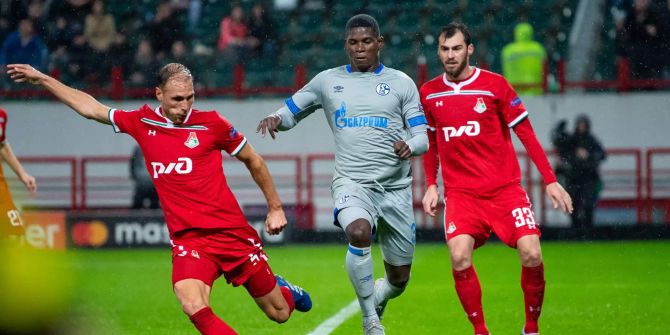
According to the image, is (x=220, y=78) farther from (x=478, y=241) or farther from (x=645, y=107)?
(x=478, y=241)

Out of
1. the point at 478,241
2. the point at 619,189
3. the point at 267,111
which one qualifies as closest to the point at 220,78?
the point at 267,111

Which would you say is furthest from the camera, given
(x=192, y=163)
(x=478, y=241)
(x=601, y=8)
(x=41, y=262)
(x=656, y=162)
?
(x=601, y=8)

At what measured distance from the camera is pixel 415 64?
17.5m

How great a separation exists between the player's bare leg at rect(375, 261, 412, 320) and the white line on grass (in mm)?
444

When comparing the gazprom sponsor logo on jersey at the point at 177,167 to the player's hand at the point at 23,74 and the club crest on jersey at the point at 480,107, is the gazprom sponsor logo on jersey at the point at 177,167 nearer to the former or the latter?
the player's hand at the point at 23,74

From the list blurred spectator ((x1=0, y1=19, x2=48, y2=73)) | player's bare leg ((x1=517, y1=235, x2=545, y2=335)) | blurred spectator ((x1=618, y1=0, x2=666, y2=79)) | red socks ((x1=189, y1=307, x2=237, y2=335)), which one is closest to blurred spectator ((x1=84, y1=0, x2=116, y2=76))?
A: blurred spectator ((x1=0, y1=19, x2=48, y2=73))

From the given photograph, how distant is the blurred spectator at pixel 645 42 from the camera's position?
1681 cm

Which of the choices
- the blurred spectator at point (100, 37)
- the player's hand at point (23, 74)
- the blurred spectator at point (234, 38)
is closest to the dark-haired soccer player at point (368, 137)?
the player's hand at point (23, 74)

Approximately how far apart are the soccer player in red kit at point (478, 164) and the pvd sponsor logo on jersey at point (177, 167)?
1.59m

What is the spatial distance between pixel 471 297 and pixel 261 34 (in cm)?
1302

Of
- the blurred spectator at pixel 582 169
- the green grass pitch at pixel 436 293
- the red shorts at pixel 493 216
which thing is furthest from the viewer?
the blurred spectator at pixel 582 169

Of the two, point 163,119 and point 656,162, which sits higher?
point 163,119

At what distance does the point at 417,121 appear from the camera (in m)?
6.11

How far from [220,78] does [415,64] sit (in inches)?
138
